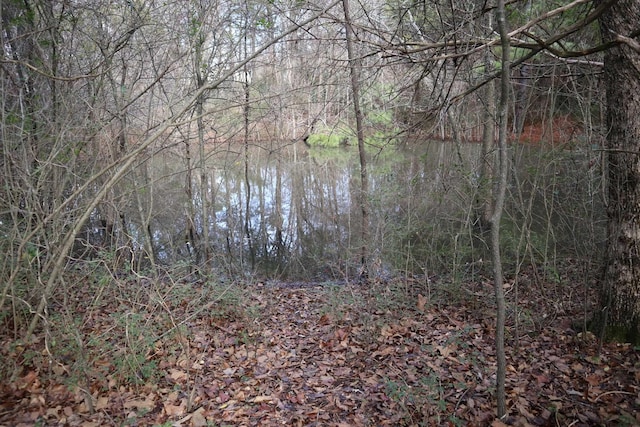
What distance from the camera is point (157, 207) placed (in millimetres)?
13711

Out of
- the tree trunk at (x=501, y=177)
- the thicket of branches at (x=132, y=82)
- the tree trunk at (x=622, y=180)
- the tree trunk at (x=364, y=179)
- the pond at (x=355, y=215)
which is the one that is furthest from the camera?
the tree trunk at (x=364, y=179)

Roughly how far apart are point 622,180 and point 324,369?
11.6 ft

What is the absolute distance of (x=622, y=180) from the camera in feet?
13.6

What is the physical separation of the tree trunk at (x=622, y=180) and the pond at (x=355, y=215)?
945 mm

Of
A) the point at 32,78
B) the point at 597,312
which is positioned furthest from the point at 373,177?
the point at 32,78

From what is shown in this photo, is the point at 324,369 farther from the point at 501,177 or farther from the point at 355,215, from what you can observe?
the point at 355,215

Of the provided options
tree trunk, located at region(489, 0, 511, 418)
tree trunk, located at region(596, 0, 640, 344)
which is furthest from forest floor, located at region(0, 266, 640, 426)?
tree trunk, located at region(489, 0, 511, 418)

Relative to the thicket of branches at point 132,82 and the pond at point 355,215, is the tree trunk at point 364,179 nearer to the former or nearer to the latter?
the pond at point 355,215

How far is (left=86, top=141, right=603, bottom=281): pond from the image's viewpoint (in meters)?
6.32

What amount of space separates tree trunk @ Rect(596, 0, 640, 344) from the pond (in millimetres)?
945

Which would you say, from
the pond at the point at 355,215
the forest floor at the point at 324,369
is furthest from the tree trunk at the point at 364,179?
the forest floor at the point at 324,369

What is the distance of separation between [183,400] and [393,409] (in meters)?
1.99

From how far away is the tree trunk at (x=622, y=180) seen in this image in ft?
13.2

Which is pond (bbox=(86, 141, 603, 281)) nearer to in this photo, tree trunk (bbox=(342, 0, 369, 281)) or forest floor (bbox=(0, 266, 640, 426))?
tree trunk (bbox=(342, 0, 369, 281))
